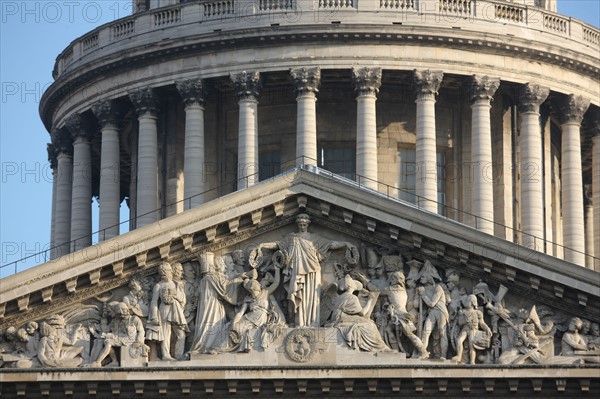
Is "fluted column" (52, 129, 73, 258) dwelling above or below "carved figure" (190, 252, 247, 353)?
above

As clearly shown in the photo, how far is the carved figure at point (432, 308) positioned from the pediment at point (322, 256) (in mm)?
235

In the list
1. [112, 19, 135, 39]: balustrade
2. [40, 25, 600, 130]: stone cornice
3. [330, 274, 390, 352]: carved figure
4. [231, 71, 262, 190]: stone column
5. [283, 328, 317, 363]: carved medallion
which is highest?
[112, 19, 135, 39]: balustrade

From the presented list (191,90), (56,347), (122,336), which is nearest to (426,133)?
(191,90)

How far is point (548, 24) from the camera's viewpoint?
99.3 metres

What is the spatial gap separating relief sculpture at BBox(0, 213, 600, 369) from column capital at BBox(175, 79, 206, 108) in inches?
1213

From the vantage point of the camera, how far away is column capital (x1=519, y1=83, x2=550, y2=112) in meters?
97.8

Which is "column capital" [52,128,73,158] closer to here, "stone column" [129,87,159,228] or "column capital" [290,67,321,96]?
"stone column" [129,87,159,228]

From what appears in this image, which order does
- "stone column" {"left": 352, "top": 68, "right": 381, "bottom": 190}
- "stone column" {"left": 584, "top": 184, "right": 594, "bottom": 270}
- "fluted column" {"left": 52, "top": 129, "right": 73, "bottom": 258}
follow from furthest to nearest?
"fluted column" {"left": 52, "top": 129, "right": 73, "bottom": 258}
"stone column" {"left": 584, "top": 184, "right": 594, "bottom": 270}
"stone column" {"left": 352, "top": 68, "right": 381, "bottom": 190}

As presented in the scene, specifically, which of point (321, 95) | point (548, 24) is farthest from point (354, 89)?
point (548, 24)

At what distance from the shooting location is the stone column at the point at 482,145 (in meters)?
96.0

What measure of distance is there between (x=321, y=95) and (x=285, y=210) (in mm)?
31633

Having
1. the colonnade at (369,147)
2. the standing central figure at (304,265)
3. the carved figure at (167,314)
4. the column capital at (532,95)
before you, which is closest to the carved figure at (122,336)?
the carved figure at (167,314)

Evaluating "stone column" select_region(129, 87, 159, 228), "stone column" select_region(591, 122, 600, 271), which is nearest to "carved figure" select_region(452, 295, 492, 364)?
"stone column" select_region(129, 87, 159, 228)

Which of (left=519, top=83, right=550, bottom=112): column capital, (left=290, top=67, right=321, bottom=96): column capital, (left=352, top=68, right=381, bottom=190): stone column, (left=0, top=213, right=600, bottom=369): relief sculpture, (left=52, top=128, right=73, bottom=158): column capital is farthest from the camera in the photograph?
(left=52, top=128, right=73, bottom=158): column capital
